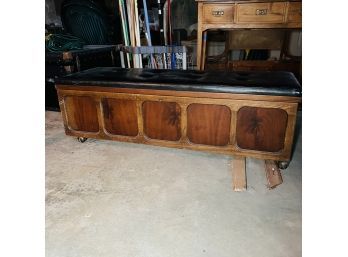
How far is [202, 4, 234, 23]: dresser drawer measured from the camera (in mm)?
2137

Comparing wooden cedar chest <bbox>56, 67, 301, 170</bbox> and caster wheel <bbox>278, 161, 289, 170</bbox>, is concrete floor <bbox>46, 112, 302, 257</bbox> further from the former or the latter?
Answer: wooden cedar chest <bbox>56, 67, 301, 170</bbox>

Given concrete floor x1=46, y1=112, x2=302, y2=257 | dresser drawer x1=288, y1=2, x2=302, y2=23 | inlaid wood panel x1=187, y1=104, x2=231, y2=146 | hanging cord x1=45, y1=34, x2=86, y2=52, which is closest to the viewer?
concrete floor x1=46, y1=112, x2=302, y2=257

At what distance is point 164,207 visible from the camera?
1278 mm

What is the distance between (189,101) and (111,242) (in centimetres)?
89

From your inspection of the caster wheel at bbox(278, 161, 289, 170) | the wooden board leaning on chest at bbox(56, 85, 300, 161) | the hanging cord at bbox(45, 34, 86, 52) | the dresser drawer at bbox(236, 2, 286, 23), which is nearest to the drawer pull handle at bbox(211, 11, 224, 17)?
the dresser drawer at bbox(236, 2, 286, 23)

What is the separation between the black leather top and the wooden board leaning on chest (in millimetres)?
34

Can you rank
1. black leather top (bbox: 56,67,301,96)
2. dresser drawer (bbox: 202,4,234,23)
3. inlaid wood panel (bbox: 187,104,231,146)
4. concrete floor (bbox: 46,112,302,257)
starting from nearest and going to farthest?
concrete floor (bbox: 46,112,302,257) → black leather top (bbox: 56,67,301,96) → inlaid wood panel (bbox: 187,104,231,146) → dresser drawer (bbox: 202,4,234,23)

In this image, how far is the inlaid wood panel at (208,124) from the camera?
1525 mm

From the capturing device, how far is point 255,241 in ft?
3.49

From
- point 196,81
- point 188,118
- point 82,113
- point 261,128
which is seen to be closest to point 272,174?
point 261,128

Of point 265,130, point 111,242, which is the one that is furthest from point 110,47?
point 111,242

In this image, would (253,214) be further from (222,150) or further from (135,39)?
(135,39)

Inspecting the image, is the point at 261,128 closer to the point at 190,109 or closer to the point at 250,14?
the point at 190,109
